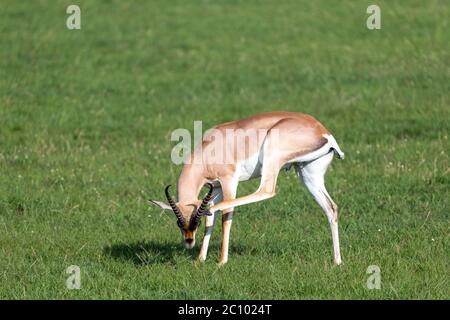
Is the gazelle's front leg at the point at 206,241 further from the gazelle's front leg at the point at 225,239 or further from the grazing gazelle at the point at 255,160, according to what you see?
the gazelle's front leg at the point at 225,239

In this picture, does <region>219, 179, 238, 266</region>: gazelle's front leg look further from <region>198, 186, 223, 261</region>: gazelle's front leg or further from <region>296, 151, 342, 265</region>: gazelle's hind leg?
<region>296, 151, 342, 265</region>: gazelle's hind leg

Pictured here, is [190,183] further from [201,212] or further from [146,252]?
[146,252]

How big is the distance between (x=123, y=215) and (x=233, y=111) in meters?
6.06

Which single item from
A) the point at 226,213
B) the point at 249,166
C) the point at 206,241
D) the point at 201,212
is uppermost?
the point at 249,166

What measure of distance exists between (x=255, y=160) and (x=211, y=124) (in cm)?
664

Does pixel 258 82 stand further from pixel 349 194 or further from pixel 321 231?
pixel 321 231

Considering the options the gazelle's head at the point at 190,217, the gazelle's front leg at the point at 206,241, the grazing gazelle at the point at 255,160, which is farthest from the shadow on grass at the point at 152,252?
the gazelle's head at the point at 190,217

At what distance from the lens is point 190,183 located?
941 centimetres

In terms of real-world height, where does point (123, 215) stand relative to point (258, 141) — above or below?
below

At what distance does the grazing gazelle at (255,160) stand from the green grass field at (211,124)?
21.0 inches

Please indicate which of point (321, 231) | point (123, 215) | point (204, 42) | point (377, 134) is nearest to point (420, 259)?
point (321, 231)

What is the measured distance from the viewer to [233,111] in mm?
16906

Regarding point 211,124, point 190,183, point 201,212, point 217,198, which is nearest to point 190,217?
point 201,212

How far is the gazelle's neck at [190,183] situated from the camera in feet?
30.7
